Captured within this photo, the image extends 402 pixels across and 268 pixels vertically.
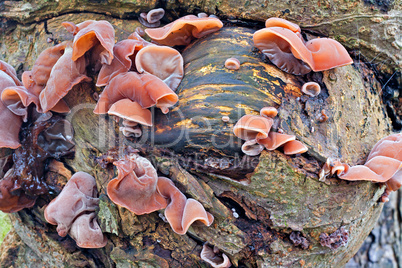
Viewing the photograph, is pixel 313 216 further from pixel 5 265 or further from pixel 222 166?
pixel 5 265

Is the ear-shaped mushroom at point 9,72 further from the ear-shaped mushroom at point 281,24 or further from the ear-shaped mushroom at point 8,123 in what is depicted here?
the ear-shaped mushroom at point 281,24

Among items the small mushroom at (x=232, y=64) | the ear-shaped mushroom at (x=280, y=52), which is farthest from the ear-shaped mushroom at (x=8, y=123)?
the ear-shaped mushroom at (x=280, y=52)

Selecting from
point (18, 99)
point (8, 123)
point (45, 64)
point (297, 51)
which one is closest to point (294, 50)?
point (297, 51)

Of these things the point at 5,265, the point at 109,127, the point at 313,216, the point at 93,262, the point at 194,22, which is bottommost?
the point at 5,265

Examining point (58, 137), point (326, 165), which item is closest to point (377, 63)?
point (326, 165)

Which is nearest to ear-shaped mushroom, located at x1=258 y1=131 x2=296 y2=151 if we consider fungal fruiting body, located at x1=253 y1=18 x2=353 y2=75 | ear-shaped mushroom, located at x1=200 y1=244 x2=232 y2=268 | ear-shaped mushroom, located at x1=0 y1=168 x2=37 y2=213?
fungal fruiting body, located at x1=253 y1=18 x2=353 y2=75

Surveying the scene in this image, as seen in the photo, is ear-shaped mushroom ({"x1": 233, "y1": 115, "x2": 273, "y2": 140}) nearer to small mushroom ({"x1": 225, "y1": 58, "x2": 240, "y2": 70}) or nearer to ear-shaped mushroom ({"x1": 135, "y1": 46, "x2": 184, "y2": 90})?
small mushroom ({"x1": 225, "y1": 58, "x2": 240, "y2": 70})

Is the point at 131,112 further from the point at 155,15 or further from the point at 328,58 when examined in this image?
the point at 328,58
